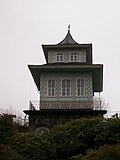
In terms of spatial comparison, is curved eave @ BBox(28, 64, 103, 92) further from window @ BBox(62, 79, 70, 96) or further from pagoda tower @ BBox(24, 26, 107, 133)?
window @ BBox(62, 79, 70, 96)

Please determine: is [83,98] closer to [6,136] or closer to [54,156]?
[54,156]

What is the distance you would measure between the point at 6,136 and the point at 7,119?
74 centimetres

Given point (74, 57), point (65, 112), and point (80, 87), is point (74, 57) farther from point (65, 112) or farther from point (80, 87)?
point (65, 112)

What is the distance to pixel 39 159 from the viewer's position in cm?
1559

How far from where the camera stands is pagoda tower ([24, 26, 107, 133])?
73.6 ft

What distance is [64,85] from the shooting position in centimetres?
2441

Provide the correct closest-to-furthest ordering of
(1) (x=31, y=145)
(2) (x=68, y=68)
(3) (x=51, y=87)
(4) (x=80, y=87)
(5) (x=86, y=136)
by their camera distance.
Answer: (1) (x=31, y=145)
(5) (x=86, y=136)
(2) (x=68, y=68)
(4) (x=80, y=87)
(3) (x=51, y=87)

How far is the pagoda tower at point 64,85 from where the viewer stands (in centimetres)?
2244

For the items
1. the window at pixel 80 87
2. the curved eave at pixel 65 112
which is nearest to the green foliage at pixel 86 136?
the curved eave at pixel 65 112

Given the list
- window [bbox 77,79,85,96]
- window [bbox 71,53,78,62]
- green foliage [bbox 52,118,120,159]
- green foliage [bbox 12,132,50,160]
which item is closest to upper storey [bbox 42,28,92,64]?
window [bbox 71,53,78,62]

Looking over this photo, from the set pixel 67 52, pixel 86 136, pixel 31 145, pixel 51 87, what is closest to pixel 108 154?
pixel 86 136

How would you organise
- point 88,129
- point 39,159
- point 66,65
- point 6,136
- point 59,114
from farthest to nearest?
point 66,65 < point 59,114 < point 88,129 < point 39,159 < point 6,136

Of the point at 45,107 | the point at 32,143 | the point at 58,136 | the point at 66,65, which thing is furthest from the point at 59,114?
the point at 32,143

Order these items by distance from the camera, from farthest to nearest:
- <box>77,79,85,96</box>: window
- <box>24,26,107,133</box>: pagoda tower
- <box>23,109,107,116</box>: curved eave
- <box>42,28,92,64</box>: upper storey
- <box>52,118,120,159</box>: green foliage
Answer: <box>42,28,92,64</box>: upper storey, <box>77,79,85,96</box>: window, <box>24,26,107,133</box>: pagoda tower, <box>23,109,107,116</box>: curved eave, <box>52,118,120,159</box>: green foliage
